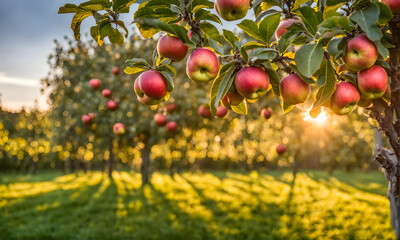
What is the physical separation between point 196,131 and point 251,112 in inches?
60.8

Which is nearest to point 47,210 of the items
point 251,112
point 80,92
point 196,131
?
point 80,92

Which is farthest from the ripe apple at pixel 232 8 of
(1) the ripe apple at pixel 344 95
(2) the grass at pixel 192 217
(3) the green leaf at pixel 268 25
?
(2) the grass at pixel 192 217

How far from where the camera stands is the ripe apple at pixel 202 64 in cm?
134

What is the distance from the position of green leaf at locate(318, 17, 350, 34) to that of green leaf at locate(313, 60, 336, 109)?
152 millimetres

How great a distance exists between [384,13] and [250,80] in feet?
2.03

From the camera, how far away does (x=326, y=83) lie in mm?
1294

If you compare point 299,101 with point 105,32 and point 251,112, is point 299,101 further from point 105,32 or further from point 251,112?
point 251,112

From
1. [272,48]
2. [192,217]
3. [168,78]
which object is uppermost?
[272,48]

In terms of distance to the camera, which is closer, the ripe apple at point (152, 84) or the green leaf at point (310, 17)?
the green leaf at point (310, 17)

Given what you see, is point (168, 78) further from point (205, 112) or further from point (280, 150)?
point (280, 150)

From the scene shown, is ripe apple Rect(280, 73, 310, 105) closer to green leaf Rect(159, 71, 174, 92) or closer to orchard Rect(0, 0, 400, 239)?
orchard Rect(0, 0, 400, 239)

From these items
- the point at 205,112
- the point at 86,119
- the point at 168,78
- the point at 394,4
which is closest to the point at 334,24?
the point at 394,4

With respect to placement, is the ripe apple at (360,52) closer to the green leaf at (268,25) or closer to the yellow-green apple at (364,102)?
the green leaf at (268,25)

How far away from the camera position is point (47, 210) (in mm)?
8195
